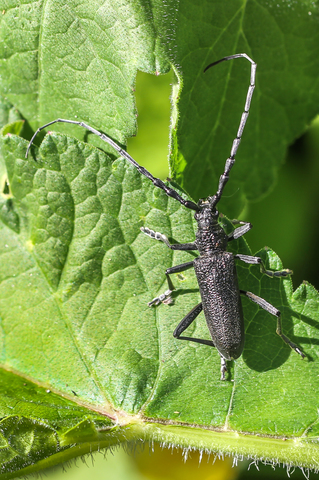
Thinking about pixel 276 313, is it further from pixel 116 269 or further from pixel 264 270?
pixel 116 269

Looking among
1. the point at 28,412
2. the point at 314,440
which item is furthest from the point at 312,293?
the point at 28,412

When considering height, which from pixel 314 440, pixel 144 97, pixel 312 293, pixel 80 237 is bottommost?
pixel 314 440

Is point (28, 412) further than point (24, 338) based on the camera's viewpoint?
No

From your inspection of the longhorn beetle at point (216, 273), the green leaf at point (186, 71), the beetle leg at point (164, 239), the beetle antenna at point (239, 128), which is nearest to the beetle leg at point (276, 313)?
the longhorn beetle at point (216, 273)

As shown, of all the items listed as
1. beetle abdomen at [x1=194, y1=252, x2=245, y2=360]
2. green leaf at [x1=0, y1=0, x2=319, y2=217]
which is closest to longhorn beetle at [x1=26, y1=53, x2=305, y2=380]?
beetle abdomen at [x1=194, y1=252, x2=245, y2=360]

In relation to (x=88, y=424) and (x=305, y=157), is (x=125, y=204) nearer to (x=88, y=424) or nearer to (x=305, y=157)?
(x=88, y=424)

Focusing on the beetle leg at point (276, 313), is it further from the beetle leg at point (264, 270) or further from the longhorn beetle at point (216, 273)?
the beetle leg at point (264, 270)
